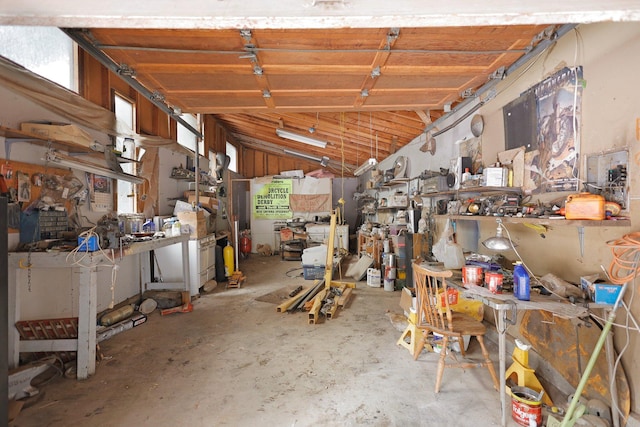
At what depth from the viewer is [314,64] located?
265cm

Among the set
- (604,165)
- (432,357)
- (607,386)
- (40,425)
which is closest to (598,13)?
(604,165)

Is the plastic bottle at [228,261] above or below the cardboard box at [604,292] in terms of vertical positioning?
below

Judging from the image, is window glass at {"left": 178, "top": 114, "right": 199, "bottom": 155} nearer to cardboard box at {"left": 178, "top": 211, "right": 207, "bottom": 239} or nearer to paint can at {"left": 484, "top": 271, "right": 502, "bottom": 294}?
cardboard box at {"left": 178, "top": 211, "right": 207, "bottom": 239}

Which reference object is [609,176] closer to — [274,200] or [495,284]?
[495,284]

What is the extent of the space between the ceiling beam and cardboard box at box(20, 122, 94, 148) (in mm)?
1971

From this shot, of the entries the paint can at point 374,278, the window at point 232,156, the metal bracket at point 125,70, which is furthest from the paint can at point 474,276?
the window at point 232,156

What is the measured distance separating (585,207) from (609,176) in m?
0.29

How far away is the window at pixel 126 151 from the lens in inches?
159

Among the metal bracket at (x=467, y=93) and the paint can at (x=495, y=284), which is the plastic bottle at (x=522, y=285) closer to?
the paint can at (x=495, y=284)

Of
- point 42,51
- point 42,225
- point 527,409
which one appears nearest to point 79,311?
point 42,225

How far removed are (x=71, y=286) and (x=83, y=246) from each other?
0.90 m

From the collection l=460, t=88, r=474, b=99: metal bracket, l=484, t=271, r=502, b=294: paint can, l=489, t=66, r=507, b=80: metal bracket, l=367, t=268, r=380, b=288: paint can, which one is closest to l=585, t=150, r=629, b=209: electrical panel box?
l=484, t=271, r=502, b=294: paint can

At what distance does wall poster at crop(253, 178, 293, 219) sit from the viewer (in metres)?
9.42

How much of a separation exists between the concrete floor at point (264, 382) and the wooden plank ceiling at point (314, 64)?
106 inches
